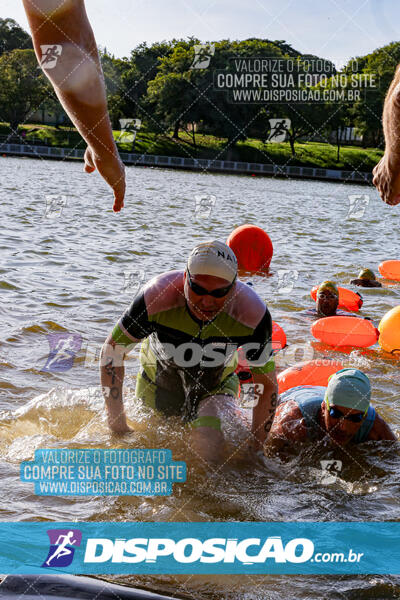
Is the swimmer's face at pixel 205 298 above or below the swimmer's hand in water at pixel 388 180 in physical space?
below

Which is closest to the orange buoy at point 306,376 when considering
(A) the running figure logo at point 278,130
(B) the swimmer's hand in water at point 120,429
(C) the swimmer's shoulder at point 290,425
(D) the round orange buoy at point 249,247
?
(C) the swimmer's shoulder at point 290,425

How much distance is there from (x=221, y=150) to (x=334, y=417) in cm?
6435

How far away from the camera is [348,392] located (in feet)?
19.6

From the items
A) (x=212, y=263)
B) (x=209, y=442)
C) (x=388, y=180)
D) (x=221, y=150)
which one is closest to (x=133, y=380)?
(x=209, y=442)

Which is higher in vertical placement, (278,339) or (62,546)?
(278,339)

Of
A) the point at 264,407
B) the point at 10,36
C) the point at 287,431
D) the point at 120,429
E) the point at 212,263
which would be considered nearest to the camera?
the point at 212,263

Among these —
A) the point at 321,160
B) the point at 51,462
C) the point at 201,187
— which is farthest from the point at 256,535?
the point at 321,160

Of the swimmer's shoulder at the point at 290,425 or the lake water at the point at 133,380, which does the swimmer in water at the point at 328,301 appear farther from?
the swimmer's shoulder at the point at 290,425

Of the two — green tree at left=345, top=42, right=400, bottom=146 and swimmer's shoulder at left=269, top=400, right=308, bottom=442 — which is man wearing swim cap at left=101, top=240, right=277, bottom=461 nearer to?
swimmer's shoulder at left=269, top=400, right=308, bottom=442

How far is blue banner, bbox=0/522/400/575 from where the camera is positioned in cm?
437

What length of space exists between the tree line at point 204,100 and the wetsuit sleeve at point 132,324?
56207 millimetres

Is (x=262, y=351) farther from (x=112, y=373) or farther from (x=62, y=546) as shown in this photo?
(x=62, y=546)

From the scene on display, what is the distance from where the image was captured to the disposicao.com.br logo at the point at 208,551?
4.49 meters

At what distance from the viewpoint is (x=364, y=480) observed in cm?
601
